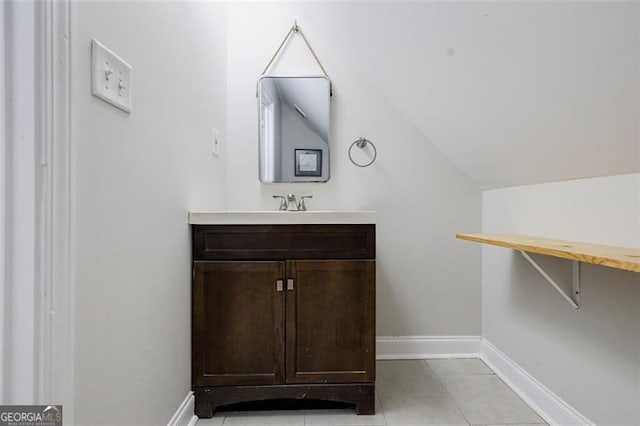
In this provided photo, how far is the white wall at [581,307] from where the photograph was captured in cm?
109

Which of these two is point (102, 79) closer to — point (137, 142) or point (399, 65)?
point (137, 142)

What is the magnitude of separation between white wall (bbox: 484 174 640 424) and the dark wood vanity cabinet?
2.27 feet

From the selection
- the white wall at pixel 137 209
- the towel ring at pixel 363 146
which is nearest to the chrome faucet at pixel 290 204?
the towel ring at pixel 363 146

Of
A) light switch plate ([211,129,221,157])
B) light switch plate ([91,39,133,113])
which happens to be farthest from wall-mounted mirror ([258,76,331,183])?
light switch plate ([91,39,133,113])

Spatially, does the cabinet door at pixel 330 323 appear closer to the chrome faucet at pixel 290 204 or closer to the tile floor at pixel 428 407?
the tile floor at pixel 428 407

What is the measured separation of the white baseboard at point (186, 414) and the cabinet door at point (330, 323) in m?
0.37

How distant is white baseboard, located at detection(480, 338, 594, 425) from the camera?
133cm

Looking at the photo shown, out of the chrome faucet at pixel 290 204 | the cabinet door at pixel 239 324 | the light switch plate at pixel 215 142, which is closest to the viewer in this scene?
the cabinet door at pixel 239 324

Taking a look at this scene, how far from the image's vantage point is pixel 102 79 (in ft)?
2.79

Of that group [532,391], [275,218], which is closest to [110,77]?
[275,218]

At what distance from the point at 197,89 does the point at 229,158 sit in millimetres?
544

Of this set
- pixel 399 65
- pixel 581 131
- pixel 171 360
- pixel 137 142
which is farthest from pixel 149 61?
pixel 581 131

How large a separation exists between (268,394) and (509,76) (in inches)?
56.1
